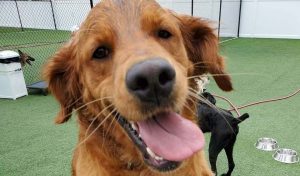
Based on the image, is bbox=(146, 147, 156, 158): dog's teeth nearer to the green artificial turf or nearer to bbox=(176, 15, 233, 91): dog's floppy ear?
bbox=(176, 15, 233, 91): dog's floppy ear

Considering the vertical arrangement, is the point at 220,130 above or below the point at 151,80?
below

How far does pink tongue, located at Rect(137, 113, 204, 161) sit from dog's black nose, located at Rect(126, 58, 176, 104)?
0.70 ft

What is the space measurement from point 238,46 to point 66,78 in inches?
381

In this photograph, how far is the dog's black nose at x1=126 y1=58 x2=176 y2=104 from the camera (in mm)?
1399

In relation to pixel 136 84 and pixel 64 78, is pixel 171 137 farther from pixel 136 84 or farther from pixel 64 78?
pixel 64 78

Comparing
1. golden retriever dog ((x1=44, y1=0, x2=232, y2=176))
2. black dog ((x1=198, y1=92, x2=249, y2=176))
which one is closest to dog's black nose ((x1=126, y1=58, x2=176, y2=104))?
golden retriever dog ((x1=44, y1=0, x2=232, y2=176))

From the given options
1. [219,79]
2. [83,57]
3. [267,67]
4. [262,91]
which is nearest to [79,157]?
[83,57]

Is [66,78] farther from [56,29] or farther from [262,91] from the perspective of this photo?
[56,29]

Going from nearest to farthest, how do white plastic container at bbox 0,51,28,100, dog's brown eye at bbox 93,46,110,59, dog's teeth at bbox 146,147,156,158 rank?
dog's teeth at bbox 146,147,156,158
dog's brown eye at bbox 93,46,110,59
white plastic container at bbox 0,51,28,100

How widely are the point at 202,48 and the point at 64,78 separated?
98 cm

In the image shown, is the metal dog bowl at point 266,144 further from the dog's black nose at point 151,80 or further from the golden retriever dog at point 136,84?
the dog's black nose at point 151,80

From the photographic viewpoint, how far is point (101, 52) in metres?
1.88

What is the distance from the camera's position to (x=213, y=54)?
235 cm

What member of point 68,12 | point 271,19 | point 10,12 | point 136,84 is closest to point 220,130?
point 136,84
